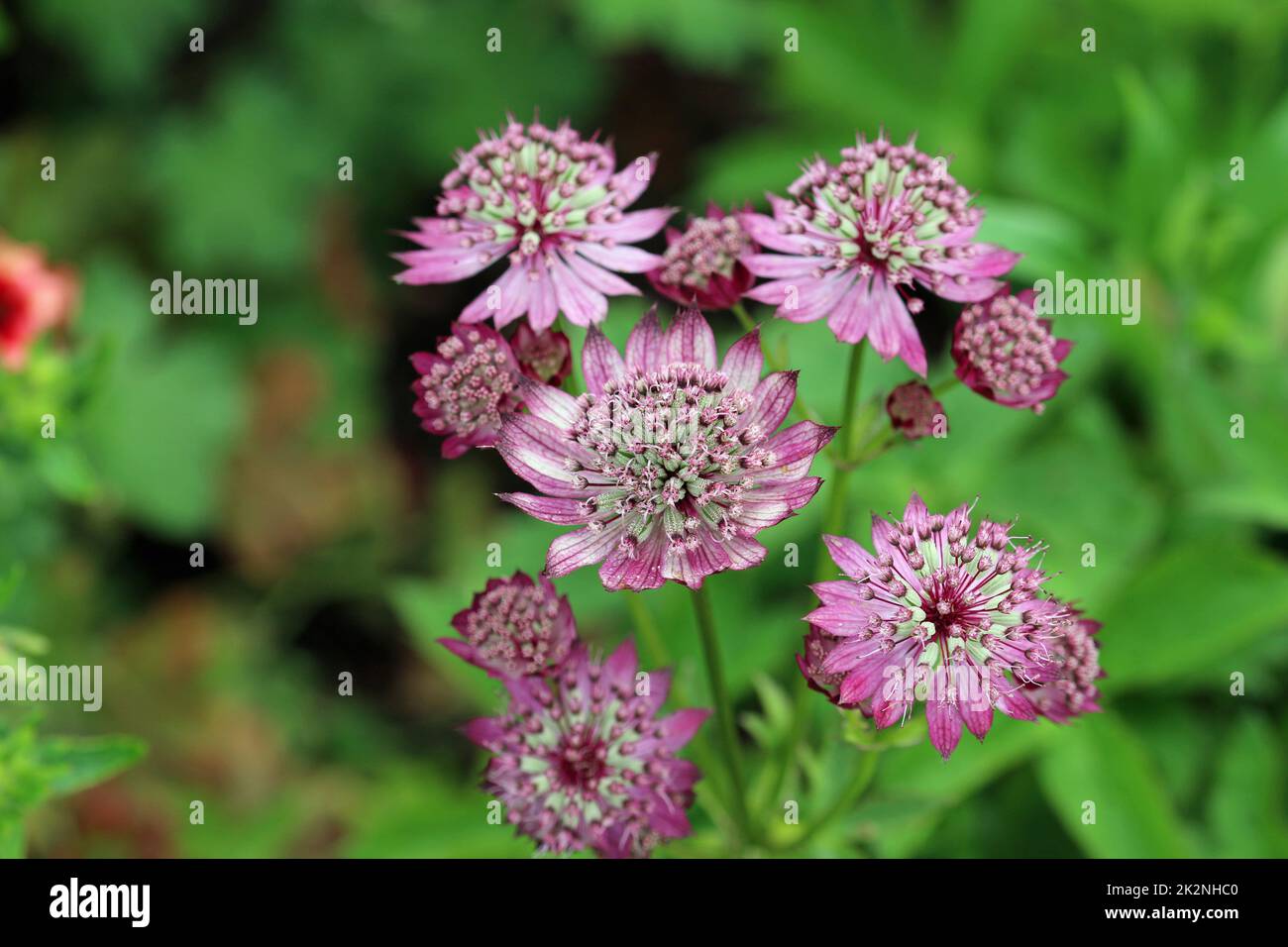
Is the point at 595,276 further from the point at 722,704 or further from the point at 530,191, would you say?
the point at 722,704

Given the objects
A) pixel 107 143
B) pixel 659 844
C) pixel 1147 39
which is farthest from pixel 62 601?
pixel 1147 39

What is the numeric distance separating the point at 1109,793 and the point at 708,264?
1536 mm

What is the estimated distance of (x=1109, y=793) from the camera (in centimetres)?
240

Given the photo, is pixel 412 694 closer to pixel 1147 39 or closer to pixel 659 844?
pixel 659 844

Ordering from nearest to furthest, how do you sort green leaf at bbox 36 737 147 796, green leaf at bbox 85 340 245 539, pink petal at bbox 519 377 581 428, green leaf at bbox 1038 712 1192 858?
pink petal at bbox 519 377 581 428
green leaf at bbox 36 737 147 796
green leaf at bbox 1038 712 1192 858
green leaf at bbox 85 340 245 539

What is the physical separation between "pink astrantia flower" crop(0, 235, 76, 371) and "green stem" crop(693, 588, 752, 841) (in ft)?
5.76

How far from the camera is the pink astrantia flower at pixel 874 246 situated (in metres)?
1.41

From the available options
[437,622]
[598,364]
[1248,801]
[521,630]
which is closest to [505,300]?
[598,364]

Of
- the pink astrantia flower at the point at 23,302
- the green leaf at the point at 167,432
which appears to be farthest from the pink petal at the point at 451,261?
the green leaf at the point at 167,432

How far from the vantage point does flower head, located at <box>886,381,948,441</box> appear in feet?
4.72

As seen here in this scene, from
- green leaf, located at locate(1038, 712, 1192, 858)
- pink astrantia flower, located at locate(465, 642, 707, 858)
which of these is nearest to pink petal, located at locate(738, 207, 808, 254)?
pink astrantia flower, located at locate(465, 642, 707, 858)

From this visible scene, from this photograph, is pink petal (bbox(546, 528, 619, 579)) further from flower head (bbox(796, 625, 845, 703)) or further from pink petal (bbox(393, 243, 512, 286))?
pink petal (bbox(393, 243, 512, 286))

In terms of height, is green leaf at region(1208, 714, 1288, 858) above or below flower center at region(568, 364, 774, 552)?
below

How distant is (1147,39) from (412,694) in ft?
9.69
